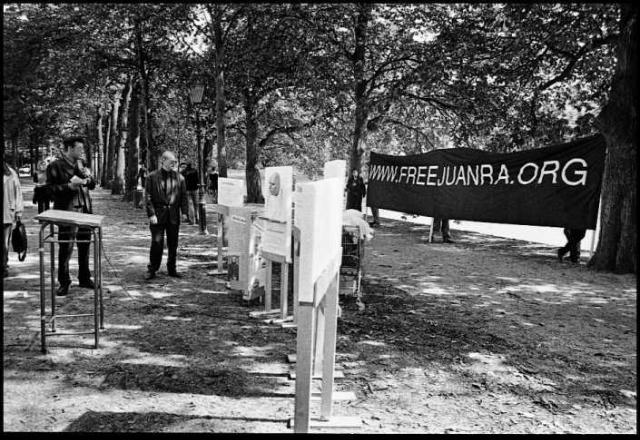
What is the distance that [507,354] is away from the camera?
5961mm

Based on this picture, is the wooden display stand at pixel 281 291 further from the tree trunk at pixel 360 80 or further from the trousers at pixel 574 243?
the tree trunk at pixel 360 80

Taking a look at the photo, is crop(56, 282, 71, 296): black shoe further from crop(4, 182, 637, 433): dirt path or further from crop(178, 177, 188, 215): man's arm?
crop(178, 177, 188, 215): man's arm

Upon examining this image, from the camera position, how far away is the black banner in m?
10.3

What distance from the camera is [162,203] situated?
9102 millimetres

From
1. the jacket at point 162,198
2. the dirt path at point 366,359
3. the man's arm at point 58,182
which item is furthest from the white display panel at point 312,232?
the jacket at point 162,198

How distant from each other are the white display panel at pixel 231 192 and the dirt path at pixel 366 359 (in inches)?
53.0

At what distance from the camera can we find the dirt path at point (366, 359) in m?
4.32

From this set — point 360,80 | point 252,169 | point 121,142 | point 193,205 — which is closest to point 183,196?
point 193,205

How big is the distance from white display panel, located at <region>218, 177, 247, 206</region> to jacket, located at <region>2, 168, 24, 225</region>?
303cm

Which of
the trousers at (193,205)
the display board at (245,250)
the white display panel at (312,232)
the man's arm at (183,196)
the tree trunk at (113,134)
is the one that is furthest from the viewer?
the tree trunk at (113,134)

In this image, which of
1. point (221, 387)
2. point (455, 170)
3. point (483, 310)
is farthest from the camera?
point (455, 170)

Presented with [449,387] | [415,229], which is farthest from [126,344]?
[415,229]
